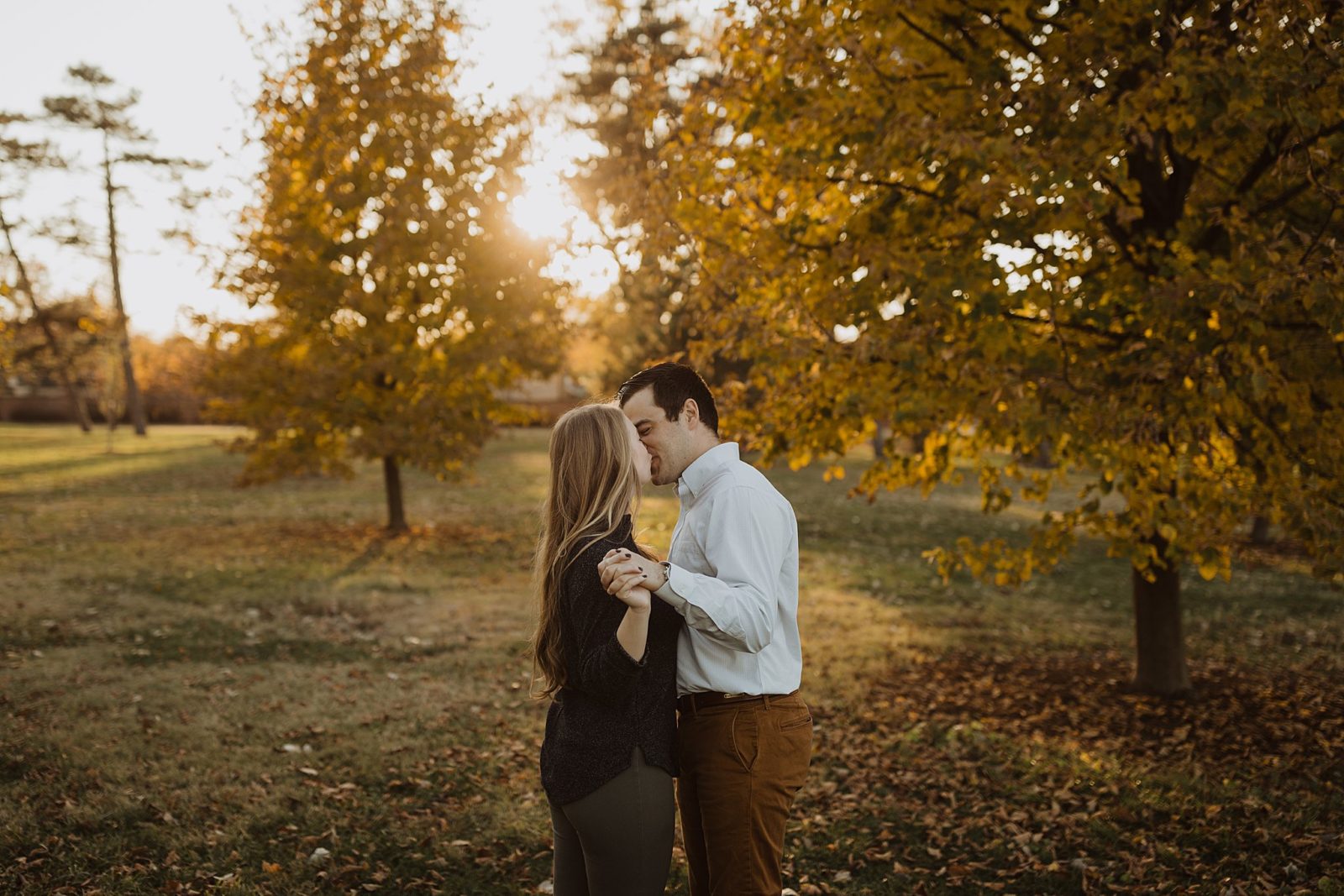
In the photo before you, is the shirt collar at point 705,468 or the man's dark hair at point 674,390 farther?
the man's dark hair at point 674,390

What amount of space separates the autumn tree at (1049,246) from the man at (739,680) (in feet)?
9.93

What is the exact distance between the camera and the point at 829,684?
27.7ft

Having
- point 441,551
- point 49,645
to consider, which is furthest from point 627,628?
point 441,551

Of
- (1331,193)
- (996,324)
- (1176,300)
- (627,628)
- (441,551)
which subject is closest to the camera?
(627,628)

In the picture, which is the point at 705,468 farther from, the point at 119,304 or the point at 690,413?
the point at 119,304

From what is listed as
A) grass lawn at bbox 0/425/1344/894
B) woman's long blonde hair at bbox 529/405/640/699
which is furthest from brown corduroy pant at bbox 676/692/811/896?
grass lawn at bbox 0/425/1344/894

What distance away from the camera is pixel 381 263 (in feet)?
45.5

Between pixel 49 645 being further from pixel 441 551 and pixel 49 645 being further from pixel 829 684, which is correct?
pixel 829 684

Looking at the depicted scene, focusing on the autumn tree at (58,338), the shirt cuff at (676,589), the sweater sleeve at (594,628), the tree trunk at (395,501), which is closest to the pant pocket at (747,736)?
the sweater sleeve at (594,628)

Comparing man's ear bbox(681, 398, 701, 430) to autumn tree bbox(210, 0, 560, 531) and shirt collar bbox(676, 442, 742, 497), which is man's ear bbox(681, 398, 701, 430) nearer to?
shirt collar bbox(676, 442, 742, 497)

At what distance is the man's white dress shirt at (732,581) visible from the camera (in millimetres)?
2596

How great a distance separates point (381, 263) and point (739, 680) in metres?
12.4

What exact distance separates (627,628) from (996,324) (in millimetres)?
4740

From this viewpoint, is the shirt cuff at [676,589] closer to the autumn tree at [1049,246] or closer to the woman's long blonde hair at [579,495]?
the woman's long blonde hair at [579,495]
